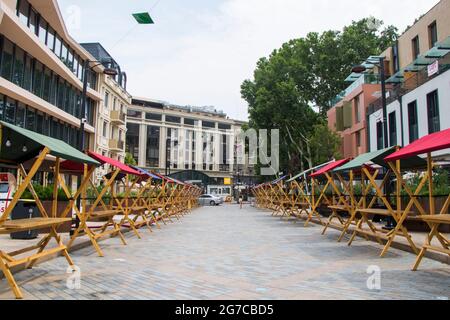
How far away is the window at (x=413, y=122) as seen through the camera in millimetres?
Answer: 25172

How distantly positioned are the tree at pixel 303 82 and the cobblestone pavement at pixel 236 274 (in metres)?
29.2

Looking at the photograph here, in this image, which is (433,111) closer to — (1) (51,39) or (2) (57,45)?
(1) (51,39)

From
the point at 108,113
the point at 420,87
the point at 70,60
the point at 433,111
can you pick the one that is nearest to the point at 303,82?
the point at 420,87

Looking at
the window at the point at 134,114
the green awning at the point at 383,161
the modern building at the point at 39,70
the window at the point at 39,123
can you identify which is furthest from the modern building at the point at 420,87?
the window at the point at 134,114

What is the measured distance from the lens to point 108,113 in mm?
39250

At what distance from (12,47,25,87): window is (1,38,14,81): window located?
399 mm

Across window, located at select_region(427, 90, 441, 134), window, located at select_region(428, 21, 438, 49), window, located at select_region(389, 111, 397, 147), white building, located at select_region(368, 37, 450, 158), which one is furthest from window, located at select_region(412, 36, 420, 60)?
window, located at select_region(427, 90, 441, 134)

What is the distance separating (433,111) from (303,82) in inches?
736

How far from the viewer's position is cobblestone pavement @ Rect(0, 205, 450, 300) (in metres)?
4.73

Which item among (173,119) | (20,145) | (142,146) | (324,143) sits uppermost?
(173,119)

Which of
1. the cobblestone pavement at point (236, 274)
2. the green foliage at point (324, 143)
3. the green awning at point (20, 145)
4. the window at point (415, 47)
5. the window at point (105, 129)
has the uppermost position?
the window at point (415, 47)

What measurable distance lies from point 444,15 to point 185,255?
85.1 ft

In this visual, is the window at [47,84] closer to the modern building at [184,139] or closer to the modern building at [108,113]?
the modern building at [108,113]
